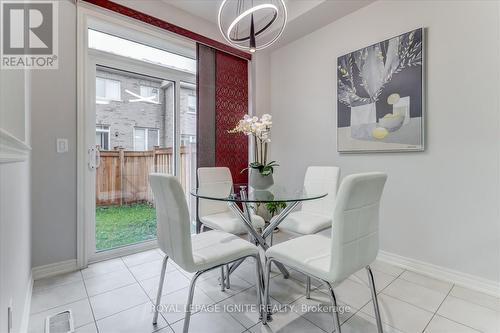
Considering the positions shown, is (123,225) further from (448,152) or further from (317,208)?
(448,152)

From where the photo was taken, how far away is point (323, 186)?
7.55ft

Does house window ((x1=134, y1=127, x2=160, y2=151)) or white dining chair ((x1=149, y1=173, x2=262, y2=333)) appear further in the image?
house window ((x1=134, y1=127, x2=160, y2=151))

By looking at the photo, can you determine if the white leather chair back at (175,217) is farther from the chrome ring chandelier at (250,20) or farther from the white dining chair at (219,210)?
the chrome ring chandelier at (250,20)

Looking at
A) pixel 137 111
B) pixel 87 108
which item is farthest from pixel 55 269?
pixel 137 111

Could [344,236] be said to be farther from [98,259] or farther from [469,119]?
[98,259]

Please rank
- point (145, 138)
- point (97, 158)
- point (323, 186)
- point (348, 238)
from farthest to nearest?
1. point (145, 138)
2. point (97, 158)
3. point (323, 186)
4. point (348, 238)

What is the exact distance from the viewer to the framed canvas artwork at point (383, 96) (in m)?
2.18

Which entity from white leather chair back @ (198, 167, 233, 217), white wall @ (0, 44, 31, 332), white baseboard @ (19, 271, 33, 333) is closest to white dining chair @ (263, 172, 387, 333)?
white leather chair back @ (198, 167, 233, 217)

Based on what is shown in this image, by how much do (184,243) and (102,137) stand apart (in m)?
1.92

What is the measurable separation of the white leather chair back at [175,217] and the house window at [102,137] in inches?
59.7

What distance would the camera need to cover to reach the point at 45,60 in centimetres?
211

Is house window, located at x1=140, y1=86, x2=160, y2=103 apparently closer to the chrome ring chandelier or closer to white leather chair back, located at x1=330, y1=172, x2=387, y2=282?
the chrome ring chandelier

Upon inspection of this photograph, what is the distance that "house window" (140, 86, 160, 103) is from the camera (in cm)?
282

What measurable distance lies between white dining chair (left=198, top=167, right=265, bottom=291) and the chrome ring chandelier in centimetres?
125
